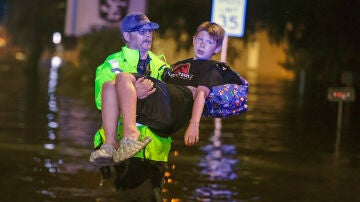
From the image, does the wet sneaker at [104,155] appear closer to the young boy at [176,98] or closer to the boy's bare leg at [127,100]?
the young boy at [176,98]

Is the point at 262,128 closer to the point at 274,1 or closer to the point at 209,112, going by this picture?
the point at 274,1

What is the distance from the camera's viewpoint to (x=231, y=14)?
15.7 m

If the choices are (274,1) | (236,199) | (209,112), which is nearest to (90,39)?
(274,1)

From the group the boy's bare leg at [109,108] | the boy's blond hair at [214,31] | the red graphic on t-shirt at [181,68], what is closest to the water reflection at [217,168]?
the red graphic on t-shirt at [181,68]

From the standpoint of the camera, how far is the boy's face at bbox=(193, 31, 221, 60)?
553 cm

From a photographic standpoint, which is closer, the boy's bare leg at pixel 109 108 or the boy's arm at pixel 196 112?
the boy's bare leg at pixel 109 108

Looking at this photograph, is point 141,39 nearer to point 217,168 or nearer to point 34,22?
point 217,168

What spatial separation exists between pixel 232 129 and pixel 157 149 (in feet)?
41.2

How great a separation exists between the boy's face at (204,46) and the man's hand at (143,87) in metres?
0.55

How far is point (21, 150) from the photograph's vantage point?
513 inches

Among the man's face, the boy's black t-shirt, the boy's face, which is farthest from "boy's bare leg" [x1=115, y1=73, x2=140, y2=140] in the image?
the boy's face

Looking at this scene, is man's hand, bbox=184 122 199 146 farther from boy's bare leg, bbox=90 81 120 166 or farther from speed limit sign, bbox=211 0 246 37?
speed limit sign, bbox=211 0 246 37

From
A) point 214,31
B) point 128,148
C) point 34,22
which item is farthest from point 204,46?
point 34,22

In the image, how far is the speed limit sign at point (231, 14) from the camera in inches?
614
